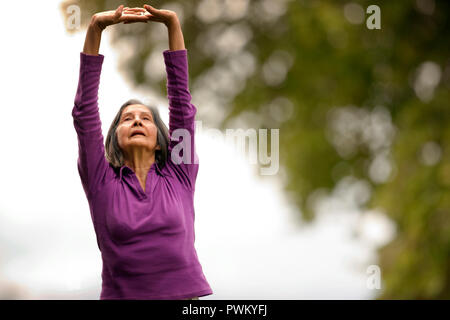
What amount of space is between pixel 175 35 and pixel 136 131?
0.26 metres

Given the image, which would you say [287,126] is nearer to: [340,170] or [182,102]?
[340,170]

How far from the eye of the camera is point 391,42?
5254mm

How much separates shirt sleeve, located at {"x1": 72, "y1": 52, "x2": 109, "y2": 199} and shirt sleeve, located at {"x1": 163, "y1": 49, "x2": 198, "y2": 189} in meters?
0.18

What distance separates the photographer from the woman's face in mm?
1719

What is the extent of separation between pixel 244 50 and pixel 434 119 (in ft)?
6.30

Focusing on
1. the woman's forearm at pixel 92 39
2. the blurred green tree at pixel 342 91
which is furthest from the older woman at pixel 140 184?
the blurred green tree at pixel 342 91

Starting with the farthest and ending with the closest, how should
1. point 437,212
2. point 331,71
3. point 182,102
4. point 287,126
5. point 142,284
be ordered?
point 287,126 < point 331,71 < point 437,212 < point 182,102 < point 142,284

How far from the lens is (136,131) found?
1.73m

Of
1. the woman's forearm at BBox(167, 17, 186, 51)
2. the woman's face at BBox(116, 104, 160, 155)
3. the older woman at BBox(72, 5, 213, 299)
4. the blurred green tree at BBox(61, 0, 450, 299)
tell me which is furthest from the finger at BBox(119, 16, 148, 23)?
the blurred green tree at BBox(61, 0, 450, 299)

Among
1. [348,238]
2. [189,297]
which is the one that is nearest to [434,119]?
[348,238]

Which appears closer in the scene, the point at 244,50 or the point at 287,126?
the point at 244,50

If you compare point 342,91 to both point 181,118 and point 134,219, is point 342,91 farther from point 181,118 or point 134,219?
point 134,219

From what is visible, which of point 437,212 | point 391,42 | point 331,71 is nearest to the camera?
point 437,212

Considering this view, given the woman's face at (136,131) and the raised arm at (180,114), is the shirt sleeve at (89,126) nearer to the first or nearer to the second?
the woman's face at (136,131)
